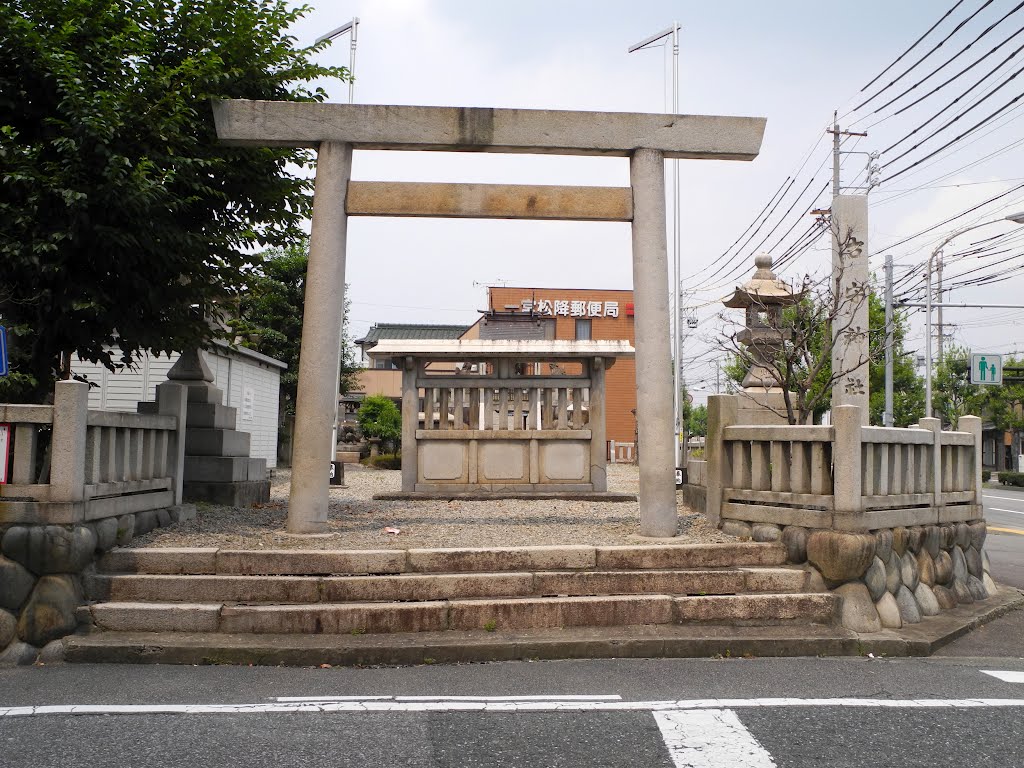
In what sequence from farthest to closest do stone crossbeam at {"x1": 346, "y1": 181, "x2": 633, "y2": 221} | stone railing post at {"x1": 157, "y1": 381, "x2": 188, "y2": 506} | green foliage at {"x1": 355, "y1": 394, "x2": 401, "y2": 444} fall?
1. green foliage at {"x1": 355, "y1": 394, "x2": 401, "y2": 444}
2. stone railing post at {"x1": 157, "y1": 381, "x2": 188, "y2": 506}
3. stone crossbeam at {"x1": 346, "y1": 181, "x2": 633, "y2": 221}

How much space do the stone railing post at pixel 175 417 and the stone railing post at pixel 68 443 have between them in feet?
6.69

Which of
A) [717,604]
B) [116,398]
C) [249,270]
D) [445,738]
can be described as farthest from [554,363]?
[116,398]

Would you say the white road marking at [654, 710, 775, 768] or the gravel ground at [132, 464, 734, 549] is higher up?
the gravel ground at [132, 464, 734, 549]

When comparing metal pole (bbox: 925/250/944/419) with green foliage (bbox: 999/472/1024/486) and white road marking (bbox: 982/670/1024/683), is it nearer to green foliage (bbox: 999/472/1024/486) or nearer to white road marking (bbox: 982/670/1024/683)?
green foliage (bbox: 999/472/1024/486)

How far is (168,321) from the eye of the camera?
29.0ft

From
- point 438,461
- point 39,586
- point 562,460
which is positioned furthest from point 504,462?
point 39,586

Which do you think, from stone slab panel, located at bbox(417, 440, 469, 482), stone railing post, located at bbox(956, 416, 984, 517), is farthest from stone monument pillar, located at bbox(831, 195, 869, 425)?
stone slab panel, located at bbox(417, 440, 469, 482)

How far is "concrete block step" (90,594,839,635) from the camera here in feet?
19.5

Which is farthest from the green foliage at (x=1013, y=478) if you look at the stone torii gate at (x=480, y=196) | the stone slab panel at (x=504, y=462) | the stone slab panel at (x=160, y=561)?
the stone slab panel at (x=160, y=561)

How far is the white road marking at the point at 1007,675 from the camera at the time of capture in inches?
220

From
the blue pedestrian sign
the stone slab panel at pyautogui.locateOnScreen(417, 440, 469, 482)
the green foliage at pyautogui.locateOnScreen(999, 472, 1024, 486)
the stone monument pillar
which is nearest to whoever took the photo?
the stone monument pillar

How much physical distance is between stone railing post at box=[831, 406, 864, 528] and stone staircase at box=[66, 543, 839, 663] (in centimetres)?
69

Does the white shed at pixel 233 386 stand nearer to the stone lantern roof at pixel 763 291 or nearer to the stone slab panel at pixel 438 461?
the stone slab panel at pixel 438 461

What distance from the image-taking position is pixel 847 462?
267 inches
